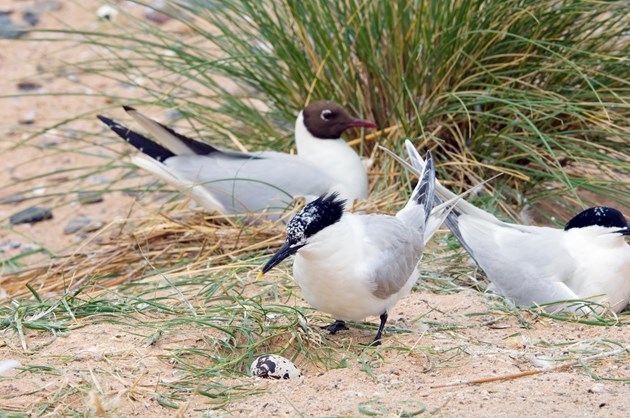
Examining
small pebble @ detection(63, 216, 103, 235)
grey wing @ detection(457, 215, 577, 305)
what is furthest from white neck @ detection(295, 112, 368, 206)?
small pebble @ detection(63, 216, 103, 235)

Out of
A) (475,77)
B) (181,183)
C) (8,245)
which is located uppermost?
(475,77)

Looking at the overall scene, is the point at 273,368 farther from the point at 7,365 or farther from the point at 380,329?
the point at 7,365

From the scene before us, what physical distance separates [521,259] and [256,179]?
1391 millimetres

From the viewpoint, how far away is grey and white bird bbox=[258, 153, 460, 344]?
289cm

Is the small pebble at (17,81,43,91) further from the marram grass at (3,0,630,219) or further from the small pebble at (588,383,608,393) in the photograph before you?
the small pebble at (588,383,608,393)

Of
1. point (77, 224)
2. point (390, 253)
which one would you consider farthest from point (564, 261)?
point (77, 224)

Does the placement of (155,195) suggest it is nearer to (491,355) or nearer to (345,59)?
(345,59)

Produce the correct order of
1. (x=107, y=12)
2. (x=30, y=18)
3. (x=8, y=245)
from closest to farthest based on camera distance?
(x=8, y=245)
(x=107, y=12)
(x=30, y=18)

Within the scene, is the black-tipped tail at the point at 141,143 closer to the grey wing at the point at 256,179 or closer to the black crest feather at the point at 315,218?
the grey wing at the point at 256,179

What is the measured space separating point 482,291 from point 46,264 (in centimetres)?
201

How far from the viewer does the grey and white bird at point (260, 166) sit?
14.9ft

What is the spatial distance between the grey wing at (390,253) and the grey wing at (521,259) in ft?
1.52

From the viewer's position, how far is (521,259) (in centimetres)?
362

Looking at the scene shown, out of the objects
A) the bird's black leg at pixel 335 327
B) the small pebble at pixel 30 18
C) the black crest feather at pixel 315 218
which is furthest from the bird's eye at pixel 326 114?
the small pebble at pixel 30 18
